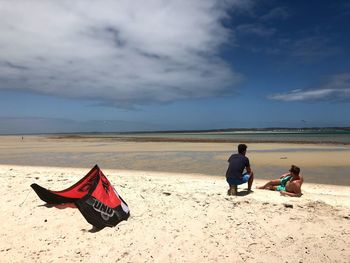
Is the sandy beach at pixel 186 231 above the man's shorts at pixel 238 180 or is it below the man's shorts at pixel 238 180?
Answer: below

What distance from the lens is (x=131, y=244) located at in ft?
17.7

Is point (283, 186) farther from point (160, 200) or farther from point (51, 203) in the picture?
point (51, 203)

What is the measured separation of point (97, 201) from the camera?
5.95 metres

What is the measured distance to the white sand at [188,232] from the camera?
511 cm

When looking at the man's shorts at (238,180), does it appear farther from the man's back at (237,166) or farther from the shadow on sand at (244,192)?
the shadow on sand at (244,192)

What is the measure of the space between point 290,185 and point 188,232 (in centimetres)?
362

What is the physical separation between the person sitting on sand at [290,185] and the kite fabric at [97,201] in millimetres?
4161

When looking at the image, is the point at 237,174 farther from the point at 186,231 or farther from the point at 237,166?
the point at 186,231

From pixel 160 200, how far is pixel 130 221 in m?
1.12

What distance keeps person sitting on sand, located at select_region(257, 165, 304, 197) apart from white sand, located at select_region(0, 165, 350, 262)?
2.88 feet

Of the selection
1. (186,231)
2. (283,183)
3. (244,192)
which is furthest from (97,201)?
(283,183)

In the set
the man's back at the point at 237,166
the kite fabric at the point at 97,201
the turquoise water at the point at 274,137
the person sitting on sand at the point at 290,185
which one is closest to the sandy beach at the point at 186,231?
the kite fabric at the point at 97,201

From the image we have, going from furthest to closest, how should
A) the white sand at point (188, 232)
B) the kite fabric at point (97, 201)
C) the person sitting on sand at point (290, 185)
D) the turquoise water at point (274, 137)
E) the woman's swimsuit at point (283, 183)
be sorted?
the turquoise water at point (274, 137) < the woman's swimsuit at point (283, 183) < the person sitting on sand at point (290, 185) < the kite fabric at point (97, 201) < the white sand at point (188, 232)

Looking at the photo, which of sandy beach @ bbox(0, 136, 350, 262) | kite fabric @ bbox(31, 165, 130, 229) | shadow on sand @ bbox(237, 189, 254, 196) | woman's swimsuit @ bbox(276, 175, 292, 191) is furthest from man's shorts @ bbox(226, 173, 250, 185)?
kite fabric @ bbox(31, 165, 130, 229)
